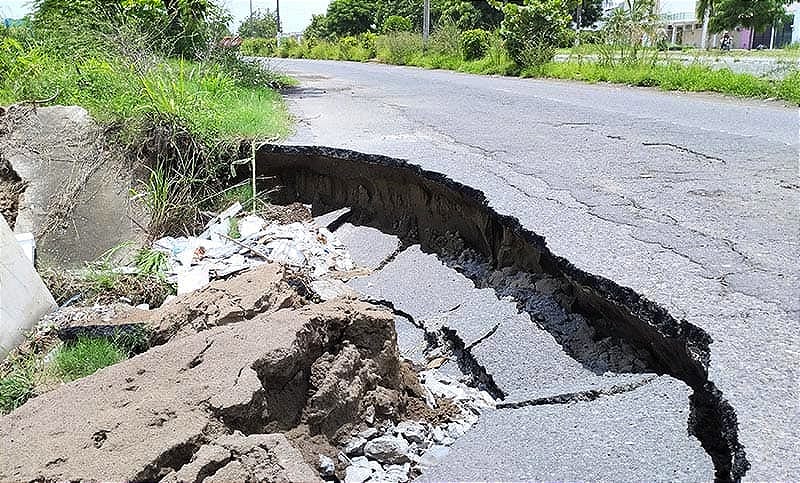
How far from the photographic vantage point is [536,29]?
1811cm

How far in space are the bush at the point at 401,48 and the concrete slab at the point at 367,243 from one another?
2108cm

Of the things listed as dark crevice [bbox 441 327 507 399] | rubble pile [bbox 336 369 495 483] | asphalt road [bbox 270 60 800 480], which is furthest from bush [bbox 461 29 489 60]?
rubble pile [bbox 336 369 495 483]

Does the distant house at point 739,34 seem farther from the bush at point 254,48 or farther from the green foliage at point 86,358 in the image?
the green foliage at point 86,358

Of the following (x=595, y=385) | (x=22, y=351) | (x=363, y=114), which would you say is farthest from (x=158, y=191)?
(x=595, y=385)

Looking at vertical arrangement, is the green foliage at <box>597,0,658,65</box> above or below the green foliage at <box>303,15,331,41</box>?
below

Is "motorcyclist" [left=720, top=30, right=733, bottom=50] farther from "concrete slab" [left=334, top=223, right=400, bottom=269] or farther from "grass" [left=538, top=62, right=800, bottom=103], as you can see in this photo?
"concrete slab" [left=334, top=223, right=400, bottom=269]

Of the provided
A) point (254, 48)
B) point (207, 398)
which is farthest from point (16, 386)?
point (254, 48)

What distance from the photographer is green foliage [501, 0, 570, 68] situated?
17984mm

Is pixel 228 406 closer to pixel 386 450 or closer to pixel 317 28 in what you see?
pixel 386 450

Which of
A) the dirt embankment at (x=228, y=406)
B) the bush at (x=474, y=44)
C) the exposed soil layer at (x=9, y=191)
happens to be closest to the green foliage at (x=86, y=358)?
the dirt embankment at (x=228, y=406)

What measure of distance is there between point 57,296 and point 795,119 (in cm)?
749

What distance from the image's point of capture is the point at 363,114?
8.85 metres

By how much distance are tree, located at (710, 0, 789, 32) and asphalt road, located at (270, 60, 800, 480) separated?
31.5 metres

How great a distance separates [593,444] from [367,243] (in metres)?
3.83
